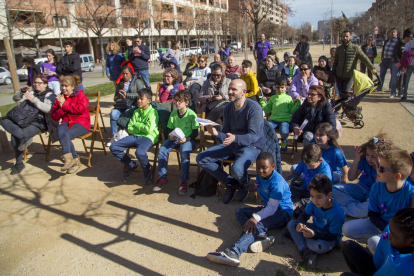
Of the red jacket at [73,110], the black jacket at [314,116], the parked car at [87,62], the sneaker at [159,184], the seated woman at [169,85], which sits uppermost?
the parked car at [87,62]

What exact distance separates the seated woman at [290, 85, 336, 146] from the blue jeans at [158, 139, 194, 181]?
1.77 metres

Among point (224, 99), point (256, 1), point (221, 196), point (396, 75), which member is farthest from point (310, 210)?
point (256, 1)

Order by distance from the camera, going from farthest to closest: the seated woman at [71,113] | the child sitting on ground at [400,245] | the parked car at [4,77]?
1. the parked car at [4,77]
2. the seated woman at [71,113]
3. the child sitting on ground at [400,245]

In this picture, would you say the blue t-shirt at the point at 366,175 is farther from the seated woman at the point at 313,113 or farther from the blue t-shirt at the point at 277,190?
the seated woman at the point at 313,113

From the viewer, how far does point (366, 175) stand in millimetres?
3484

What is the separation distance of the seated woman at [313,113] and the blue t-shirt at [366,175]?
118 centimetres

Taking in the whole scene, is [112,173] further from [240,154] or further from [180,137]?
[240,154]

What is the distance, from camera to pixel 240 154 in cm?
386

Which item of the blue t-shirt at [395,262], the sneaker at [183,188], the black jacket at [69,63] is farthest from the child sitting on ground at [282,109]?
the black jacket at [69,63]

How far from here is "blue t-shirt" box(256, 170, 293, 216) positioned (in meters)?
3.19

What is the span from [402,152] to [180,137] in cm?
274

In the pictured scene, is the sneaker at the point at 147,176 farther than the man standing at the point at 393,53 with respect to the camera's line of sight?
No

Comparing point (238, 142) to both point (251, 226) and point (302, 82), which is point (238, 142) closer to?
point (251, 226)

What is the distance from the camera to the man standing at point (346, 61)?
6.84m
